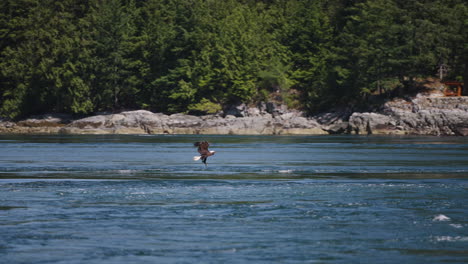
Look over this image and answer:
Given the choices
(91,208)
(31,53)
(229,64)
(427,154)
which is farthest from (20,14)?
(91,208)

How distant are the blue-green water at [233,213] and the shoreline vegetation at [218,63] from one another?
51.8 meters

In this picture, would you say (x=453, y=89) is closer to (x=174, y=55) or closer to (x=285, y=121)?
(x=285, y=121)

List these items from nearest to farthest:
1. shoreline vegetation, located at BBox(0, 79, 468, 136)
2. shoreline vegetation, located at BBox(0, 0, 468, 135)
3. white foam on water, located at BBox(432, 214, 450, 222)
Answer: white foam on water, located at BBox(432, 214, 450, 222) < shoreline vegetation, located at BBox(0, 79, 468, 136) < shoreline vegetation, located at BBox(0, 0, 468, 135)

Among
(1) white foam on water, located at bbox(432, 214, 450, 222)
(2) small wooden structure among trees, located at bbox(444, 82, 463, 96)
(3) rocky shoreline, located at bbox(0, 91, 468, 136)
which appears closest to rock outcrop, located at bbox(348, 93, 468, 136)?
(3) rocky shoreline, located at bbox(0, 91, 468, 136)

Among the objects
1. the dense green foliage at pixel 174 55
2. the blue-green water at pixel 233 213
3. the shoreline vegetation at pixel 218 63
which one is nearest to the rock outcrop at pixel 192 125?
the shoreline vegetation at pixel 218 63

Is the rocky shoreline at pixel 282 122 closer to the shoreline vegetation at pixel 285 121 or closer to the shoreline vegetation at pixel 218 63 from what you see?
the shoreline vegetation at pixel 285 121

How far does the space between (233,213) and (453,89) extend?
236 ft

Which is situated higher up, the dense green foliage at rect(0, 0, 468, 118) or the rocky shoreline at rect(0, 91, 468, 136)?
the dense green foliage at rect(0, 0, 468, 118)

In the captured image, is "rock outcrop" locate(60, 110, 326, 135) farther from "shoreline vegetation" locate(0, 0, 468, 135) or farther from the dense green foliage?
the dense green foliage

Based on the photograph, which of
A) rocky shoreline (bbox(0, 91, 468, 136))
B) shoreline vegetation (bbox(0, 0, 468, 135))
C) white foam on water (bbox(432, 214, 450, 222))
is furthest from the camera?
shoreline vegetation (bbox(0, 0, 468, 135))

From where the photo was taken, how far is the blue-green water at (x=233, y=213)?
15.7m

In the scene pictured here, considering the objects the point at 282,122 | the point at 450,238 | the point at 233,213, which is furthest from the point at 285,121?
the point at 450,238

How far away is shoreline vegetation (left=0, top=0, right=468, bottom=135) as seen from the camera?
286 feet

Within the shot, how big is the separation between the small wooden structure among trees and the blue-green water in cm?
4873
